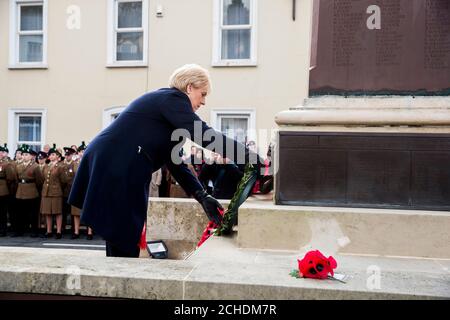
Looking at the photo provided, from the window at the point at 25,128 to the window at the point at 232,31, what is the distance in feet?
17.4

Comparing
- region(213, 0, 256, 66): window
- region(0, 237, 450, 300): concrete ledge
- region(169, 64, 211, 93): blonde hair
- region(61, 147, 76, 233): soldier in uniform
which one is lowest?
region(61, 147, 76, 233): soldier in uniform

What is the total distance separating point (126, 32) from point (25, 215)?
545 centimetres

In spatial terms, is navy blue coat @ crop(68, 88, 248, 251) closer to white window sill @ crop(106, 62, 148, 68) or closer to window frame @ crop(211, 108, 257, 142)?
window frame @ crop(211, 108, 257, 142)

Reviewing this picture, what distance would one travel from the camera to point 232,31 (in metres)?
12.9

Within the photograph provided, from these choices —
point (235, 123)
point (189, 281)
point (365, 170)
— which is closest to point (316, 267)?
point (189, 281)

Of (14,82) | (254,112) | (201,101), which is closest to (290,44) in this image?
(254,112)

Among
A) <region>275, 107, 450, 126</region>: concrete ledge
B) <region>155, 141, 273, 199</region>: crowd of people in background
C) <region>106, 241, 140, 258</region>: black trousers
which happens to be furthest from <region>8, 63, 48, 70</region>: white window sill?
<region>106, 241, 140, 258</region>: black trousers

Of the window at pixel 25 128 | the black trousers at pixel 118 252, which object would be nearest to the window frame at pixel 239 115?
the window at pixel 25 128

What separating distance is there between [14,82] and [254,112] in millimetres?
6732

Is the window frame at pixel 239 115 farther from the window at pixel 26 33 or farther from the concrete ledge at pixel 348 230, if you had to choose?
the concrete ledge at pixel 348 230

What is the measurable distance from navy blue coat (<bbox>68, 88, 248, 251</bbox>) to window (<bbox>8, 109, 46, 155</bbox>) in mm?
11864

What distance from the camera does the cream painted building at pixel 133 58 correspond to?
12.5m

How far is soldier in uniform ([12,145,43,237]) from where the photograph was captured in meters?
10.8
